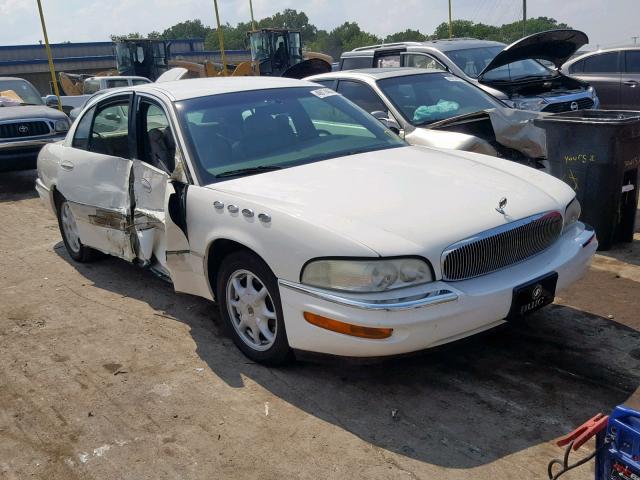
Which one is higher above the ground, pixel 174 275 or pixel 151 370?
pixel 174 275

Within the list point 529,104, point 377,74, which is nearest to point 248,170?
point 377,74

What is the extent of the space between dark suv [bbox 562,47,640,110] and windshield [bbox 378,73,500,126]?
478cm

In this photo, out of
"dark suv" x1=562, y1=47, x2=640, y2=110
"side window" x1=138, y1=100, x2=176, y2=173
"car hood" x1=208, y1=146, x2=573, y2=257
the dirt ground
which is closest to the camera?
the dirt ground

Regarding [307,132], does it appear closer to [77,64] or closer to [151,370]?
[151,370]

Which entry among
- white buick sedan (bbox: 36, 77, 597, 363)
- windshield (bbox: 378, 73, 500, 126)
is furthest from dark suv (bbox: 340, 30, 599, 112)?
white buick sedan (bbox: 36, 77, 597, 363)

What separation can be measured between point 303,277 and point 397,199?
2.29 ft

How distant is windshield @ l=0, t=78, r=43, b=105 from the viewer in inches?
478

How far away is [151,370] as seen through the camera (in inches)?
160

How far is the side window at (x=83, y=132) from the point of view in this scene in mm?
5723

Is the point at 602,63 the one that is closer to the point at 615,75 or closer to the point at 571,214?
the point at 615,75

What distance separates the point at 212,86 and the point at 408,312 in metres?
2.62

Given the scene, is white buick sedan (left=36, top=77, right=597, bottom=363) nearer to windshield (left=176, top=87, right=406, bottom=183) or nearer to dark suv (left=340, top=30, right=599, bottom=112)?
windshield (left=176, top=87, right=406, bottom=183)

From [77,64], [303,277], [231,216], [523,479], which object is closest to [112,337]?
[231,216]

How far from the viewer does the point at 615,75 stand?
11656mm
